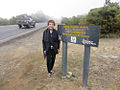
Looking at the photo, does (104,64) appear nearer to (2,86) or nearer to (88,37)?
(88,37)

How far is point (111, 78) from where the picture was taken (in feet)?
→ 9.39

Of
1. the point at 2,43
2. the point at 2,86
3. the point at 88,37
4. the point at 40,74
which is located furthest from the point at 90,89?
the point at 2,43

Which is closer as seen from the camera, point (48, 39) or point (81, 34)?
point (81, 34)

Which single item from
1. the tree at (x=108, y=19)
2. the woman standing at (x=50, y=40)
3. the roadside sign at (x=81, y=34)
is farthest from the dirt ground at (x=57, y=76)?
the tree at (x=108, y=19)

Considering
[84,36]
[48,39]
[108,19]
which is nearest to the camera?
[84,36]

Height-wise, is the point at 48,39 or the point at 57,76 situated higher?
the point at 48,39

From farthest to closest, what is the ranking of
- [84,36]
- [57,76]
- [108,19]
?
[108,19], [57,76], [84,36]

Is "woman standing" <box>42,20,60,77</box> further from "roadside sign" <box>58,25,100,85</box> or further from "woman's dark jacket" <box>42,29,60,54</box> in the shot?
"roadside sign" <box>58,25,100,85</box>

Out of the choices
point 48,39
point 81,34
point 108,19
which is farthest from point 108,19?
point 48,39

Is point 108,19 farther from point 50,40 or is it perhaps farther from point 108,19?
point 50,40

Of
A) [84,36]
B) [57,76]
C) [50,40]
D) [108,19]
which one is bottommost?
[57,76]

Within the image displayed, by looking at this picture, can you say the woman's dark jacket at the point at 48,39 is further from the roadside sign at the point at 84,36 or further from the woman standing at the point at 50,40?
the roadside sign at the point at 84,36

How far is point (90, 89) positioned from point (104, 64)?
61.1 inches

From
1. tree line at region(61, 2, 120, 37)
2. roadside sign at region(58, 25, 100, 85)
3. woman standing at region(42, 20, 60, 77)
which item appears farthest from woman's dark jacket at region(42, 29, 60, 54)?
tree line at region(61, 2, 120, 37)
